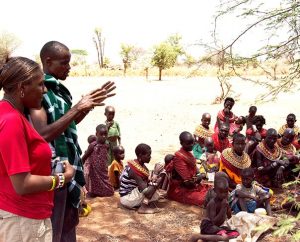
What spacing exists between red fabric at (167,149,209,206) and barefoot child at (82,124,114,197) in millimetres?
859

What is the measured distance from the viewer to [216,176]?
3.96 metres

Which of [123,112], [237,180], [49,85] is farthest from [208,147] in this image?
[123,112]

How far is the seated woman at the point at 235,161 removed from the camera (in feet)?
16.0

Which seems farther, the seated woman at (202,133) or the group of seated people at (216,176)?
the seated woman at (202,133)

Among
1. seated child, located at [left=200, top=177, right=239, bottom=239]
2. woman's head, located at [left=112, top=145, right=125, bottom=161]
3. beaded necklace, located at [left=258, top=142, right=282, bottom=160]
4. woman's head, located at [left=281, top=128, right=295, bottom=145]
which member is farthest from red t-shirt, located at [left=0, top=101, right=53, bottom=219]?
woman's head, located at [left=281, top=128, right=295, bottom=145]

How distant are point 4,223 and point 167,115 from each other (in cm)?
1084

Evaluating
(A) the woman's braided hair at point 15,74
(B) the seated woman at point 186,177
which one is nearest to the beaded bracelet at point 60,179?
(A) the woman's braided hair at point 15,74

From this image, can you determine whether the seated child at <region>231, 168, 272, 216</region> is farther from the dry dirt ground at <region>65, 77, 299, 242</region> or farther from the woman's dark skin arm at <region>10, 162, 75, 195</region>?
the woman's dark skin arm at <region>10, 162, 75, 195</region>

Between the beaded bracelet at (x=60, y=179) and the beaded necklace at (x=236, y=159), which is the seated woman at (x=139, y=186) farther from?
the beaded bracelet at (x=60, y=179)

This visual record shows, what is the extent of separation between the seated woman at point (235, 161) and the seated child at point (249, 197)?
544 millimetres

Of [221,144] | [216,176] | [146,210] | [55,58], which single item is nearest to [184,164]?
[146,210]

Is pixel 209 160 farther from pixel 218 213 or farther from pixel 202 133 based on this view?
pixel 218 213

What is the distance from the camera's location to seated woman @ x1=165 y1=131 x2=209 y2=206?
486cm

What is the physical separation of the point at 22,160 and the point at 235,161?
141 inches
